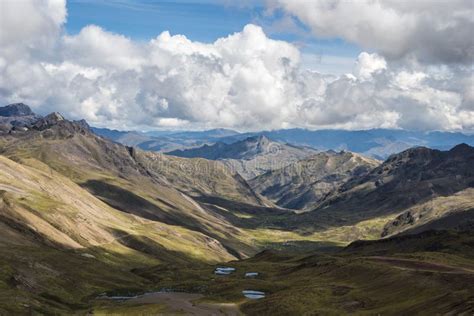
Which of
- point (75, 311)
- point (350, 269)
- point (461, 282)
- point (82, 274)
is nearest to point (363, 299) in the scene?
point (461, 282)

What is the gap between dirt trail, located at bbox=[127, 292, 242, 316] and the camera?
522 ft

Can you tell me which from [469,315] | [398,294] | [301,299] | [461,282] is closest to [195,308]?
[301,299]

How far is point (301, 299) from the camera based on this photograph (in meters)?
158

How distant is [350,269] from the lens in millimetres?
192750

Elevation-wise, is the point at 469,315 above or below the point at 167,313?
above

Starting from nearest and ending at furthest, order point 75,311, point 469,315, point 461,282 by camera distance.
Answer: point 469,315
point 461,282
point 75,311

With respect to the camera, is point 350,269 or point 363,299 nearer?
point 363,299

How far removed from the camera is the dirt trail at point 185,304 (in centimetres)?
15911

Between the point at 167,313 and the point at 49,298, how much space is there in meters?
30.7

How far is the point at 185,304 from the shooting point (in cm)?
17238

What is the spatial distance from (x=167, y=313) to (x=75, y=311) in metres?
22.9

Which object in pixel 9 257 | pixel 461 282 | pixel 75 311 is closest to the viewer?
pixel 461 282

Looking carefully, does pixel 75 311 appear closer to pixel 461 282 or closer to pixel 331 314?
pixel 331 314

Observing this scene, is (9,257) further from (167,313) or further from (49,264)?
(167,313)
